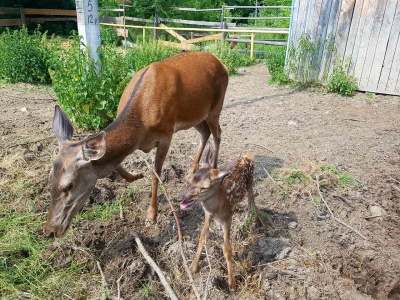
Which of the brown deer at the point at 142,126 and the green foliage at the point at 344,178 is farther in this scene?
the green foliage at the point at 344,178

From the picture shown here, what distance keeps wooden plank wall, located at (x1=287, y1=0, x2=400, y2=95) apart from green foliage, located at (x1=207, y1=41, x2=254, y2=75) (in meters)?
3.03

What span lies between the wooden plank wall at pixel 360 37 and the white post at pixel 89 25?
6016 millimetres

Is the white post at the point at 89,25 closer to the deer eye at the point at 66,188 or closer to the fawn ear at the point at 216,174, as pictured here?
the deer eye at the point at 66,188

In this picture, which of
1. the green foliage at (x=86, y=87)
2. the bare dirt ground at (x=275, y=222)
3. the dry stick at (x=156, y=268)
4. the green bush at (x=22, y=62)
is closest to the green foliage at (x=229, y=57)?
the bare dirt ground at (x=275, y=222)

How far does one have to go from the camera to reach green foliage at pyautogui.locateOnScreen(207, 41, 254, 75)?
1180cm

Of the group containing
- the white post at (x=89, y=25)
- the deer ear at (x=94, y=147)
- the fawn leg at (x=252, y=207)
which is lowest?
the fawn leg at (x=252, y=207)

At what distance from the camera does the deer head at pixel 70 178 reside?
117 inches

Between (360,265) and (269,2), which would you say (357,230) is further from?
(269,2)

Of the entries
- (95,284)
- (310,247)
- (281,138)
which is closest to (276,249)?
(310,247)

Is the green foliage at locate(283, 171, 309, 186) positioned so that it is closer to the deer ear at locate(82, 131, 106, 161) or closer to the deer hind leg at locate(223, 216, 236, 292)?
the deer hind leg at locate(223, 216, 236, 292)

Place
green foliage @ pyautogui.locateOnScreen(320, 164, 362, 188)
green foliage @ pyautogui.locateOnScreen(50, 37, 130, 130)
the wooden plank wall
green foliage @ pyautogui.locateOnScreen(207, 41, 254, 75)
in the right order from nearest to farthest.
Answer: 1. green foliage @ pyautogui.locateOnScreen(320, 164, 362, 188)
2. green foliage @ pyautogui.locateOnScreen(50, 37, 130, 130)
3. the wooden plank wall
4. green foliage @ pyautogui.locateOnScreen(207, 41, 254, 75)

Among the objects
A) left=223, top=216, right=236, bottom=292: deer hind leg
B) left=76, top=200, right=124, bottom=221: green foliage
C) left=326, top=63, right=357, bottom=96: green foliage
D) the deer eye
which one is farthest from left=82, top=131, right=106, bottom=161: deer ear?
left=326, top=63, right=357, bottom=96: green foliage

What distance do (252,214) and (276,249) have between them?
1.68 feet

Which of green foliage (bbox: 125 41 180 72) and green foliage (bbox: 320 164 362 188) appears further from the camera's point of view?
green foliage (bbox: 125 41 180 72)
